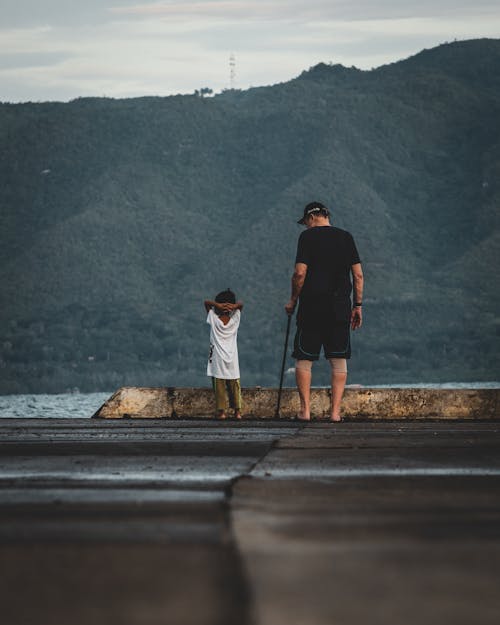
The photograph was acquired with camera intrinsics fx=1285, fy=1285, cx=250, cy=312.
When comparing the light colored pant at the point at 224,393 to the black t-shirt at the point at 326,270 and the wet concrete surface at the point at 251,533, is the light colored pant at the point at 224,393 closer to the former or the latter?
the black t-shirt at the point at 326,270

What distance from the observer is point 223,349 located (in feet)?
46.2

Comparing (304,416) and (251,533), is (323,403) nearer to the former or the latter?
(304,416)

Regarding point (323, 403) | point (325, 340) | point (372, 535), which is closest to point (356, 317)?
point (325, 340)

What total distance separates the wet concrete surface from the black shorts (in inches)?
98.7

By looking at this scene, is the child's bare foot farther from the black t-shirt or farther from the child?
the child

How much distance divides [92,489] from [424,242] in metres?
195

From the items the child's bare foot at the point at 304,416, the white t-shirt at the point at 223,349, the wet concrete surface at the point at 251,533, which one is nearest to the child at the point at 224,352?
the white t-shirt at the point at 223,349

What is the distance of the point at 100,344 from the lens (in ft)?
654

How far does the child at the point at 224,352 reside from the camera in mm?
13477

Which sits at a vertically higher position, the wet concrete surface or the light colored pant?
the wet concrete surface

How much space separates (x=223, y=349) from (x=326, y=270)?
112 inches

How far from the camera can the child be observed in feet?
44.2

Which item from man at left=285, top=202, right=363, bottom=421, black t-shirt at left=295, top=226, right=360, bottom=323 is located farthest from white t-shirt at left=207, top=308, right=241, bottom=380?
black t-shirt at left=295, top=226, right=360, bottom=323

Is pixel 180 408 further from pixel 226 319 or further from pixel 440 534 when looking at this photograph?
pixel 440 534
